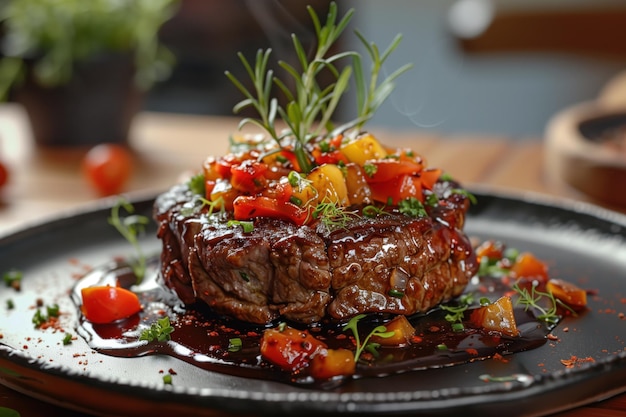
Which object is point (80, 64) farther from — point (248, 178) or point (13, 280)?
point (248, 178)

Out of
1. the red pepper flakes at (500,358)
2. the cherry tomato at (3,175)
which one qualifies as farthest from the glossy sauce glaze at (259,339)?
the cherry tomato at (3,175)

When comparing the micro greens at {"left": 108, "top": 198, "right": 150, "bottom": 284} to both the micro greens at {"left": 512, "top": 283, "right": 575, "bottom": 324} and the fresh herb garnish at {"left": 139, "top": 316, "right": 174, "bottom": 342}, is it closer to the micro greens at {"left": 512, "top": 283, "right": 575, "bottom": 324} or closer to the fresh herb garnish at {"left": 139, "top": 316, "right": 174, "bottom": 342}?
the fresh herb garnish at {"left": 139, "top": 316, "right": 174, "bottom": 342}

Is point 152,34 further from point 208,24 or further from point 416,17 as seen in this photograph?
point 416,17

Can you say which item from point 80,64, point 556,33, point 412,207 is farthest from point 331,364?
point 556,33

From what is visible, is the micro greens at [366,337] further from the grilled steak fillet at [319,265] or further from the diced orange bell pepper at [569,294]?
the diced orange bell pepper at [569,294]

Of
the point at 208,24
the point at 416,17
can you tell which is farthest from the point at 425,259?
the point at 416,17

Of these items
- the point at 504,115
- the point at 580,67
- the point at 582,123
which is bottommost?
the point at 504,115
